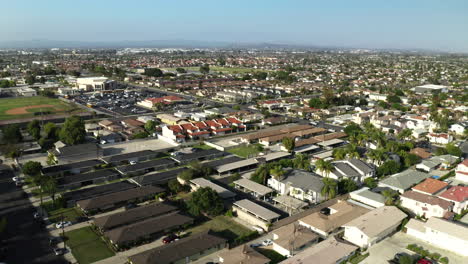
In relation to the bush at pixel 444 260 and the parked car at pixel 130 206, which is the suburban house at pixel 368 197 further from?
the parked car at pixel 130 206

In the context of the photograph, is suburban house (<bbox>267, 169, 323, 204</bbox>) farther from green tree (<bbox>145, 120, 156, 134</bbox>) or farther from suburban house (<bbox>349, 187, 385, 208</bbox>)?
green tree (<bbox>145, 120, 156, 134</bbox>)

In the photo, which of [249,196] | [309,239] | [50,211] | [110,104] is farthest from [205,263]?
[110,104]

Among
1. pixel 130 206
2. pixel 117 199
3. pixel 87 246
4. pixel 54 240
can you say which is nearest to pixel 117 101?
pixel 117 199

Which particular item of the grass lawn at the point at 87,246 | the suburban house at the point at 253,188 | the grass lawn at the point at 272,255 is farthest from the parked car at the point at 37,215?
the grass lawn at the point at 272,255

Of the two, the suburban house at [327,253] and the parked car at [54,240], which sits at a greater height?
the suburban house at [327,253]

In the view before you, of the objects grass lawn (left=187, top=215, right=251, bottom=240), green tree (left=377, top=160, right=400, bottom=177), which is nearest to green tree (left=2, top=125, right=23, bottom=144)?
grass lawn (left=187, top=215, right=251, bottom=240)

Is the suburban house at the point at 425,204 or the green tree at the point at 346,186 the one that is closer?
the suburban house at the point at 425,204
